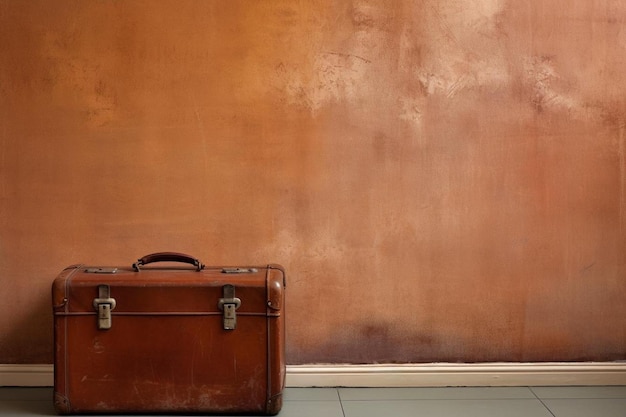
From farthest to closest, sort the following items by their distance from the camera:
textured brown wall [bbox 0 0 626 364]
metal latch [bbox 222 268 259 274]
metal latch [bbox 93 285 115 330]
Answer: textured brown wall [bbox 0 0 626 364] → metal latch [bbox 222 268 259 274] → metal latch [bbox 93 285 115 330]

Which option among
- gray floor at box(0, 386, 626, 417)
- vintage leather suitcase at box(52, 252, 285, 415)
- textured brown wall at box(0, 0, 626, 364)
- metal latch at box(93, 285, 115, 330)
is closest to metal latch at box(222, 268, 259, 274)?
vintage leather suitcase at box(52, 252, 285, 415)

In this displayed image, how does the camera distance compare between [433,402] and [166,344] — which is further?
[433,402]

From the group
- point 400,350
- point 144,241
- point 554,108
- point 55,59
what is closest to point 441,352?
point 400,350

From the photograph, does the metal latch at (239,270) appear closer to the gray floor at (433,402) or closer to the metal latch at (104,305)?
the metal latch at (104,305)

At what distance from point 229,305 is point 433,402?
3.14 ft

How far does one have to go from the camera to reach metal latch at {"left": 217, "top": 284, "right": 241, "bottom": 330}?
2.47 meters

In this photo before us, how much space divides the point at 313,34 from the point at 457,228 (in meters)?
1.08

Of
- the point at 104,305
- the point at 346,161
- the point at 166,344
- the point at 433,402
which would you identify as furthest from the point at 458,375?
the point at 104,305

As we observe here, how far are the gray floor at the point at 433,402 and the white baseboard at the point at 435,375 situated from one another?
1.5 inches

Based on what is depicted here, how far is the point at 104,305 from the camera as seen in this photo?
8.06 feet

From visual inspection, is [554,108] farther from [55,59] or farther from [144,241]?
[55,59]

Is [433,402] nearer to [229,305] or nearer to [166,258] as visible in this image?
[229,305]

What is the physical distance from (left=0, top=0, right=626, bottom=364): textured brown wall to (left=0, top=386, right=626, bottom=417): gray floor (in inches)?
6.2

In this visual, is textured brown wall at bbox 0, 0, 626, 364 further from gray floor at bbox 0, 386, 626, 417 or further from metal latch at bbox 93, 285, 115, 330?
metal latch at bbox 93, 285, 115, 330
